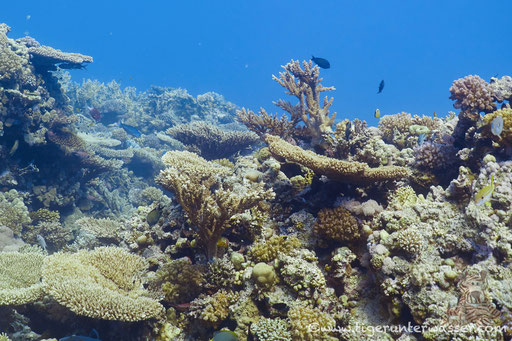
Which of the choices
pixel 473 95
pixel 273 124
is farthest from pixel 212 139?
pixel 473 95

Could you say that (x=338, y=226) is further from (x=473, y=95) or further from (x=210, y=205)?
(x=473, y=95)

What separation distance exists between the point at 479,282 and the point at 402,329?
885 mm

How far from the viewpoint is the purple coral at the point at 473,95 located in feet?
15.9

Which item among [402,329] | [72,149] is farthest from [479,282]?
[72,149]

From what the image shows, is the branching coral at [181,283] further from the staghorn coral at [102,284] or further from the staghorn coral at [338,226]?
the staghorn coral at [338,226]

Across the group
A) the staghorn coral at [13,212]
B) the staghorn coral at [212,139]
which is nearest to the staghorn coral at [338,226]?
the staghorn coral at [212,139]

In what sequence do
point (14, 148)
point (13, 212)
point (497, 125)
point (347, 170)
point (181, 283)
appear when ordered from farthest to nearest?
point (14, 148) < point (13, 212) < point (347, 170) < point (181, 283) < point (497, 125)

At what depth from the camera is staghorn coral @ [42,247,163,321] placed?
10.8 feet

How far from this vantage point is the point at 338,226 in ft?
12.8

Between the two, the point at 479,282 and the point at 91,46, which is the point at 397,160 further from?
the point at 91,46

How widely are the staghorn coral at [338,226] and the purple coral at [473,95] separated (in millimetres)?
3062

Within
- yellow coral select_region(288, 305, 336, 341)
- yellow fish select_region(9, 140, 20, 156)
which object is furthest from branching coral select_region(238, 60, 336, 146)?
yellow fish select_region(9, 140, 20, 156)

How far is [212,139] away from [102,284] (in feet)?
19.0

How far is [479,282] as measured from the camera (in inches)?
108
